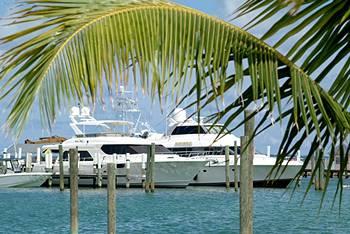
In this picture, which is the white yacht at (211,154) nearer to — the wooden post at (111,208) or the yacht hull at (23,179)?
the yacht hull at (23,179)

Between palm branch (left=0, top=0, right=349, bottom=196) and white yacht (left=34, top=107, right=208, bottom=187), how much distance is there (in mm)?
38468

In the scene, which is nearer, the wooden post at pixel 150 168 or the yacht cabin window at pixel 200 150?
the wooden post at pixel 150 168

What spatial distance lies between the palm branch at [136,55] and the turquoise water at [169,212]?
23.4m

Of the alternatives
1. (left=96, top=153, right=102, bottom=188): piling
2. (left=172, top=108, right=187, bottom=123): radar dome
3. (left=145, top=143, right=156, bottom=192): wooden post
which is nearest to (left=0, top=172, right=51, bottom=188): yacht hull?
(left=96, top=153, right=102, bottom=188): piling

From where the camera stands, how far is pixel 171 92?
139 inches

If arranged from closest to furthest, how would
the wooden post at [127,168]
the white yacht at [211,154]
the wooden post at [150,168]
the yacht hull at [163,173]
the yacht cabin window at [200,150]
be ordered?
the wooden post at [150,168] → the wooden post at [127,168] → the yacht hull at [163,173] → the white yacht at [211,154] → the yacht cabin window at [200,150]

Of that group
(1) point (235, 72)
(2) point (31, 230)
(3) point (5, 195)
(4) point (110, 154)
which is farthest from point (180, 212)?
(1) point (235, 72)

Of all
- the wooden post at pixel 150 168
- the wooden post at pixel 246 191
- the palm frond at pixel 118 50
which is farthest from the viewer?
the wooden post at pixel 150 168

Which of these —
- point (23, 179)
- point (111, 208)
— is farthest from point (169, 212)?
point (111, 208)

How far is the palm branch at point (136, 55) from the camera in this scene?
3213 mm

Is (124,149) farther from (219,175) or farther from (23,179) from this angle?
(23,179)

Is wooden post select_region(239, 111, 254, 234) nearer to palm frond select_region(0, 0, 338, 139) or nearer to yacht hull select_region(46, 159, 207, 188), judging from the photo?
palm frond select_region(0, 0, 338, 139)

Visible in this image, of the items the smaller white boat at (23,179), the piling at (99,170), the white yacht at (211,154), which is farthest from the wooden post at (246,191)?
the smaller white boat at (23,179)

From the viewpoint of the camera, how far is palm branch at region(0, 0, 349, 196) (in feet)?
10.5
